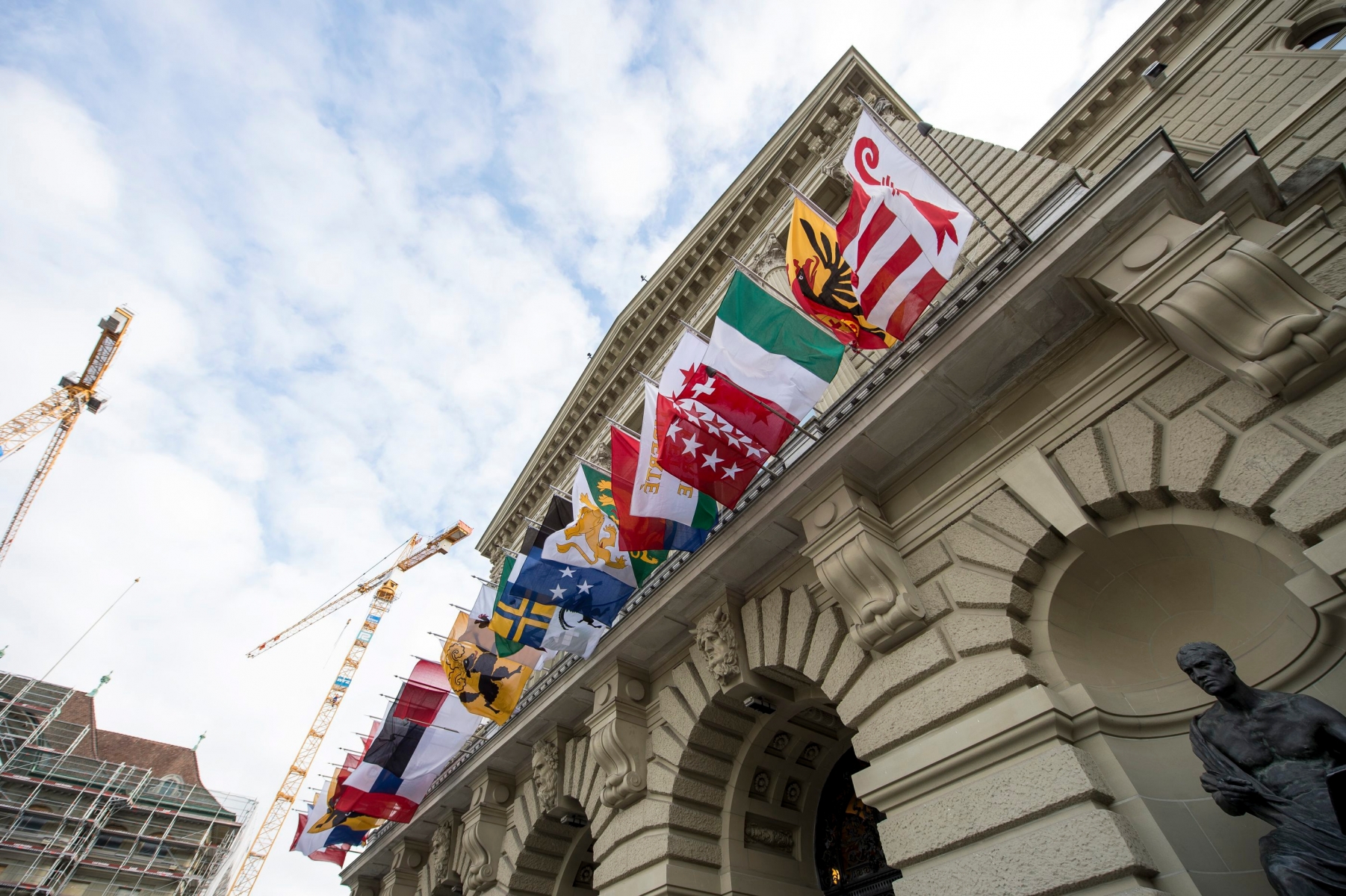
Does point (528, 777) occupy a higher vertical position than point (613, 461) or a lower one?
lower

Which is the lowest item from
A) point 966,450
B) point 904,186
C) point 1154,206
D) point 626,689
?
point 626,689

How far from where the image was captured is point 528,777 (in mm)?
13812

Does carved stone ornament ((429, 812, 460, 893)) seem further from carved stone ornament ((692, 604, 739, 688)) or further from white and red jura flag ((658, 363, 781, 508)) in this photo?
white and red jura flag ((658, 363, 781, 508))

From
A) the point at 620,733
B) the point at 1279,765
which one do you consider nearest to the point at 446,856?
the point at 620,733

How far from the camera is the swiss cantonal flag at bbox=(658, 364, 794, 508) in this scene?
8688mm

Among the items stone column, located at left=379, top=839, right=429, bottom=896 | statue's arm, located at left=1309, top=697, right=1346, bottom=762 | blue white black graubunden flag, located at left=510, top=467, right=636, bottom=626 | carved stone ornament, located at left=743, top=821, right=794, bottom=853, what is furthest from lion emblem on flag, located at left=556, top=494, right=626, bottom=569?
stone column, located at left=379, top=839, right=429, bottom=896

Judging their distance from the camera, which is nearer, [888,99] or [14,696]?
[888,99]

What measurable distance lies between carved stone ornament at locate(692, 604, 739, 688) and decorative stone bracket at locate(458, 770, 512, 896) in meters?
6.71

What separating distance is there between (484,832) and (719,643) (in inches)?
299

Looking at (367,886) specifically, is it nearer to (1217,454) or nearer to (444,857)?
(444,857)

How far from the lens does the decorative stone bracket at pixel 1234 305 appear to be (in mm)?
5516

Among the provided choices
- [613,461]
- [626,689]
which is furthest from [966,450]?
[626,689]

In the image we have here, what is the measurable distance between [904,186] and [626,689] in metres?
8.33

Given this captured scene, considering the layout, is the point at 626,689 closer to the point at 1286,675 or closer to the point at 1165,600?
the point at 1165,600
